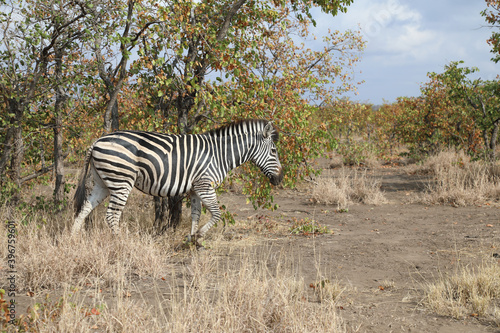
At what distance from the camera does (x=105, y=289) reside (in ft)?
16.7

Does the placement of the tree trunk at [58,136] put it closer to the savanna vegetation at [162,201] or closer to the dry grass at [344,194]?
the savanna vegetation at [162,201]

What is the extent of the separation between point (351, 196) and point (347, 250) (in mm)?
5184

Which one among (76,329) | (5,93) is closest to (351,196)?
(5,93)

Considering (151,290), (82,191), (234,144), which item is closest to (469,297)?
(151,290)

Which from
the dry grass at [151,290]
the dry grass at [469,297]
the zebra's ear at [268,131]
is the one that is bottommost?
the dry grass at [469,297]

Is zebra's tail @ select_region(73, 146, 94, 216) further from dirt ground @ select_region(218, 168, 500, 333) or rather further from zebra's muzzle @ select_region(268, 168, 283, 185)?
dirt ground @ select_region(218, 168, 500, 333)

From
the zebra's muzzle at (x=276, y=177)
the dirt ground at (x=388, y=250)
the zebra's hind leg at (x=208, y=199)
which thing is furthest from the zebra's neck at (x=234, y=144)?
the dirt ground at (x=388, y=250)

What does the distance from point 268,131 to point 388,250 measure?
2.90m

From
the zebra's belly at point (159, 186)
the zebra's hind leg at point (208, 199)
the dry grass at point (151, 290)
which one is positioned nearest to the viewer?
the dry grass at point (151, 290)

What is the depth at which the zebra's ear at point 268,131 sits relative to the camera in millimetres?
7645

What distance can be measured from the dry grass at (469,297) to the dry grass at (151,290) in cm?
106

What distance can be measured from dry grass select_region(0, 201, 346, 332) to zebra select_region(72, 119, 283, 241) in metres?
0.64

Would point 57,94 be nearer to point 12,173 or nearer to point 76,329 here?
point 12,173

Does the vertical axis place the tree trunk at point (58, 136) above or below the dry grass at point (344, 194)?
above
